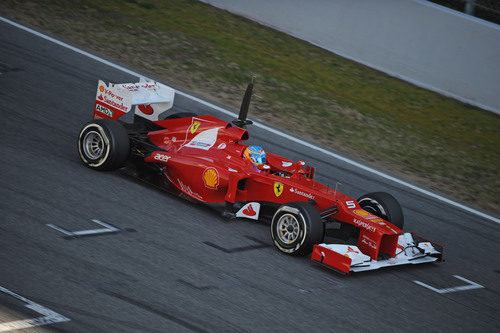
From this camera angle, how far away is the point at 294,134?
1174cm

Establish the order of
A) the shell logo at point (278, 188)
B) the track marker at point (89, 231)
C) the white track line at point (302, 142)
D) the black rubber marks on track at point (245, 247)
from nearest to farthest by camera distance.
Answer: the track marker at point (89, 231)
the black rubber marks on track at point (245, 247)
the shell logo at point (278, 188)
the white track line at point (302, 142)

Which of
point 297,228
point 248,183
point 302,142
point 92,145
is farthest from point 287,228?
point 302,142

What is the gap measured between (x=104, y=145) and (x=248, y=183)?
182 centimetres

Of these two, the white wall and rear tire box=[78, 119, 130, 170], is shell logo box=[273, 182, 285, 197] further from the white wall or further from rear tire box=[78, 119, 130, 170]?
the white wall

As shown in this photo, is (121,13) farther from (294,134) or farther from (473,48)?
(473,48)

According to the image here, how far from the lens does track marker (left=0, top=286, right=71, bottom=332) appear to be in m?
5.21

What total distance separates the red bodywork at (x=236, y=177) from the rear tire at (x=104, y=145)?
36 cm

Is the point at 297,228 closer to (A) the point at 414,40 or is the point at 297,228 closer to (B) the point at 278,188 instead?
→ (B) the point at 278,188

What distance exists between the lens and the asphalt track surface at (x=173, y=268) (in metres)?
5.88

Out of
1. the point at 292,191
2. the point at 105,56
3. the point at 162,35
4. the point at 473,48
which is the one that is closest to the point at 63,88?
the point at 105,56

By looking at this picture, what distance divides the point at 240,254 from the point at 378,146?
543 cm

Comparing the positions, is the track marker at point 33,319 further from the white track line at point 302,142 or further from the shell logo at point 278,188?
the white track line at point 302,142

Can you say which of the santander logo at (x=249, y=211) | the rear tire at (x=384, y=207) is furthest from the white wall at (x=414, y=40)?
the santander logo at (x=249, y=211)

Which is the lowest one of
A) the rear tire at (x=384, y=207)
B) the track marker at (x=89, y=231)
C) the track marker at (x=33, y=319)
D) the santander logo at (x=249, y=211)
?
the track marker at (x=33, y=319)
